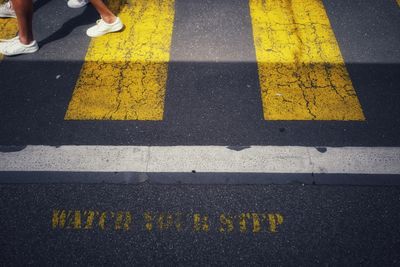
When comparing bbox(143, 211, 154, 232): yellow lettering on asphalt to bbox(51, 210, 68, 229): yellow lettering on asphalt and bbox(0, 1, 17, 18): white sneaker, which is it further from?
bbox(0, 1, 17, 18): white sneaker

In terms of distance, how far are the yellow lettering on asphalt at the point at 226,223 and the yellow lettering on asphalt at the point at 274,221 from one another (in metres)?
0.32

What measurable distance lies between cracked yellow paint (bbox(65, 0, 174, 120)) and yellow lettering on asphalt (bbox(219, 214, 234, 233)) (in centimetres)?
125

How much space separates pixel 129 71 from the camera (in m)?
3.65

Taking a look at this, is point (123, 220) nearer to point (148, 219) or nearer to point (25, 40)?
point (148, 219)

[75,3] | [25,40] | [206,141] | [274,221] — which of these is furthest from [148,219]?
[75,3]

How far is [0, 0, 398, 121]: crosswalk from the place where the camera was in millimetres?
3320

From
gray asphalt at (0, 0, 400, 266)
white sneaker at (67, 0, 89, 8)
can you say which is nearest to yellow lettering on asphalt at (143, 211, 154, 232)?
gray asphalt at (0, 0, 400, 266)

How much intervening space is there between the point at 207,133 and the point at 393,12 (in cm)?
340

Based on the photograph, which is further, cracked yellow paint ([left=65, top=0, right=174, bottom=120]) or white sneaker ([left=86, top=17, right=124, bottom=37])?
white sneaker ([left=86, top=17, right=124, bottom=37])

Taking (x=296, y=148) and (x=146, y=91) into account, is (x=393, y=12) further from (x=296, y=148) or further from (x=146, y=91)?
(x=146, y=91)

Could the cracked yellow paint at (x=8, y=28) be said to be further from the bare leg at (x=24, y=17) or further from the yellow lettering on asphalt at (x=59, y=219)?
the yellow lettering on asphalt at (x=59, y=219)

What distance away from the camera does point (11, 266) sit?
2.43 metres

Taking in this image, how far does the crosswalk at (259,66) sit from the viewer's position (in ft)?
10.9

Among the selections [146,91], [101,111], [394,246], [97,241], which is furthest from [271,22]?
[97,241]
